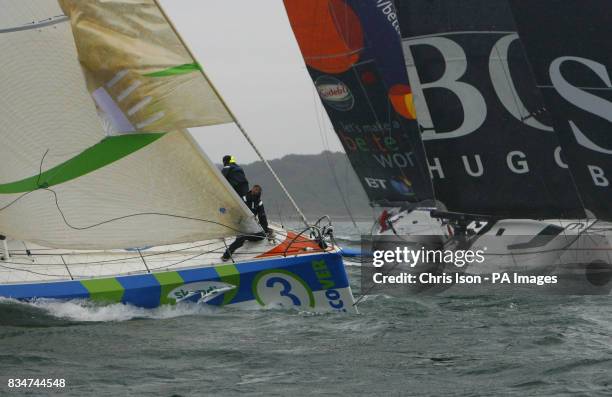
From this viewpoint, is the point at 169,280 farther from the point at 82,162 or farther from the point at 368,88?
the point at 368,88

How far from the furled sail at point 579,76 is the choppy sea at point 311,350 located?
160 centimetres

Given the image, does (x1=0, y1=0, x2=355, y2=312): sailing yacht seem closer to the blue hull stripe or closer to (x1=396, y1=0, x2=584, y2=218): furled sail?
the blue hull stripe

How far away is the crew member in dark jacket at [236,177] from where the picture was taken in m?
12.3

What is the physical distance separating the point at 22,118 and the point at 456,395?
6068 mm

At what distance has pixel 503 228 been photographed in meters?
15.1

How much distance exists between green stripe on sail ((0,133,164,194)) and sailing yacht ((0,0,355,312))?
0.04ft

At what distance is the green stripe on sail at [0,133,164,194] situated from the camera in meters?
11.1

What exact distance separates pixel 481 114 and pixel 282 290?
139 inches

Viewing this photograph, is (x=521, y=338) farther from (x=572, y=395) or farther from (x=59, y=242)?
(x=59, y=242)

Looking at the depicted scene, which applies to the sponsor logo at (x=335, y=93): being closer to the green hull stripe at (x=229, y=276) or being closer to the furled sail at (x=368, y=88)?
the furled sail at (x=368, y=88)

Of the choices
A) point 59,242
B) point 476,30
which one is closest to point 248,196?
point 59,242

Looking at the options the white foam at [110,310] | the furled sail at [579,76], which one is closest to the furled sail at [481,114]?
the furled sail at [579,76]

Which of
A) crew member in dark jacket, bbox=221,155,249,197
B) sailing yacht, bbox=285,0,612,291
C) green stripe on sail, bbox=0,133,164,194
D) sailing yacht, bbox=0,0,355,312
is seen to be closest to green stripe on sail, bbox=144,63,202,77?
sailing yacht, bbox=0,0,355,312

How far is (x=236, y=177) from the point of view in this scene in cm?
1239
